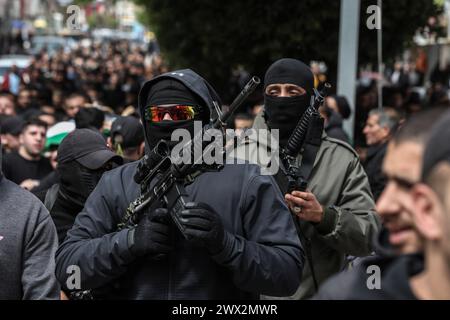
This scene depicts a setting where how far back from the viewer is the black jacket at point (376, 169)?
7.29m

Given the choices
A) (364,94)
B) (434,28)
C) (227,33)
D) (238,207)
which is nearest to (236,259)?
(238,207)

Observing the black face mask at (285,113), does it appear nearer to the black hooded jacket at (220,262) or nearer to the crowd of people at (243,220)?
the crowd of people at (243,220)

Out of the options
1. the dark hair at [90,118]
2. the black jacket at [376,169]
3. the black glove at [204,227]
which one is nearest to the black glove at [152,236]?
the black glove at [204,227]

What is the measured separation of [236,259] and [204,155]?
374 mm

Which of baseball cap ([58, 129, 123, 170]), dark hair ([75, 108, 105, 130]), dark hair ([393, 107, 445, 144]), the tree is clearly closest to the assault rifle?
baseball cap ([58, 129, 123, 170])

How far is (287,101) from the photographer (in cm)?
473

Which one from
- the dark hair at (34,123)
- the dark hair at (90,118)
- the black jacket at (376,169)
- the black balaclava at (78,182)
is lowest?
the black jacket at (376,169)

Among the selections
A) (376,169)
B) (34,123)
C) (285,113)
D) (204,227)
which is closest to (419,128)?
(204,227)

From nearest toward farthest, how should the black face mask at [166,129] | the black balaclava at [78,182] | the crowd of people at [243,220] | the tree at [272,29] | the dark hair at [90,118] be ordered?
the crowd of people at [243,220] → the black face mask at [166,129] → the black balaclava at [78,182] → the dark hair at [90,118] → the tree at [272,29]

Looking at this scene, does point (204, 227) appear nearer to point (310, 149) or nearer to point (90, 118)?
point (310, 149)

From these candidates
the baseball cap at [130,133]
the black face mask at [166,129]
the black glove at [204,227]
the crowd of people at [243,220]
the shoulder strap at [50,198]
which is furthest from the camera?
the baseball cap at [130,133]

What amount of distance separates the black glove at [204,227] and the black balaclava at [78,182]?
1803 millimetres

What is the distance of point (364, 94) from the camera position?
16312 mm

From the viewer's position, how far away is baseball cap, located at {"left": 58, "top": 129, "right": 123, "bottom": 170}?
4.85 metres
